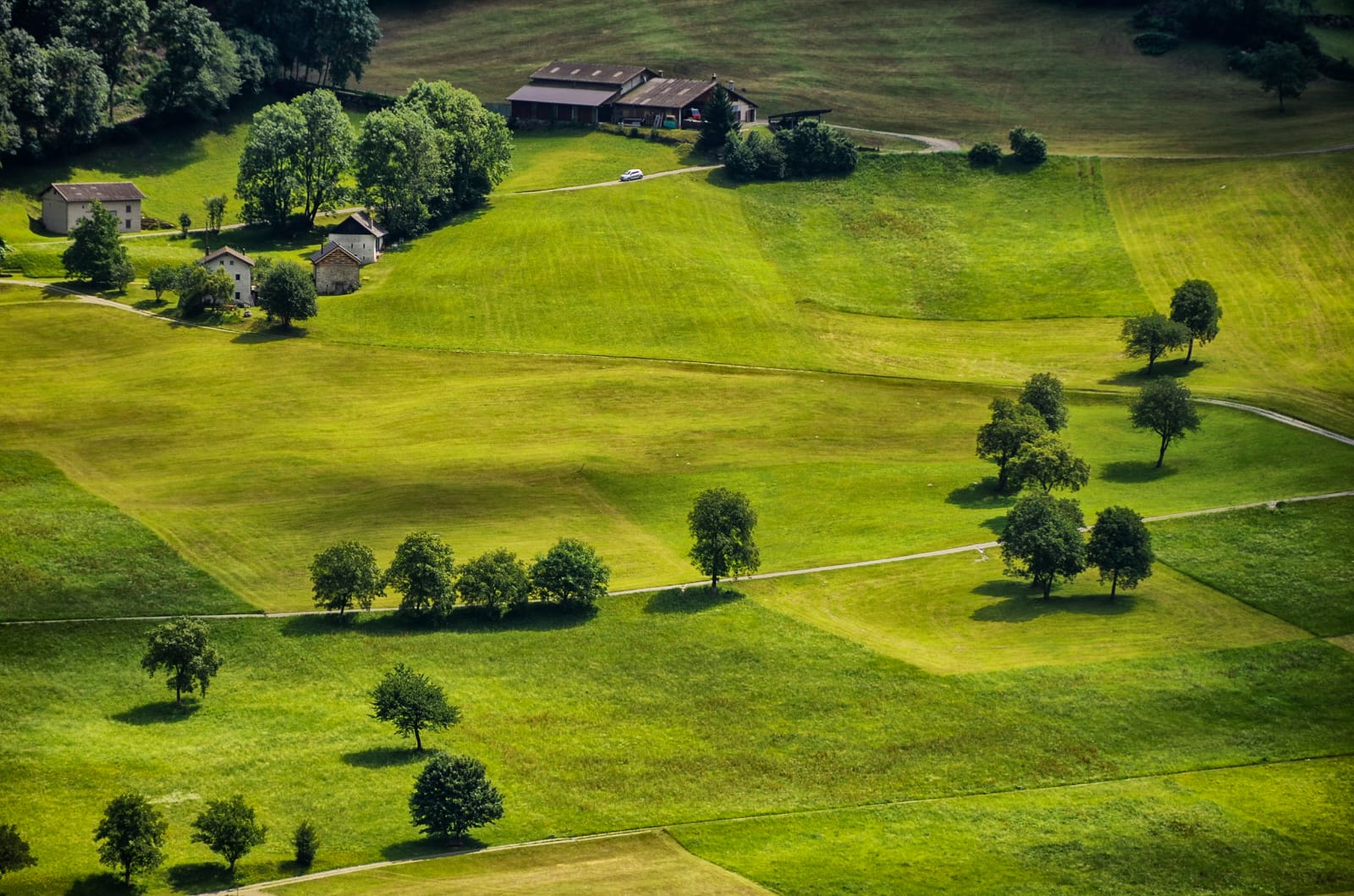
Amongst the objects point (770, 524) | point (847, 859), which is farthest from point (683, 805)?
point (770, 524)

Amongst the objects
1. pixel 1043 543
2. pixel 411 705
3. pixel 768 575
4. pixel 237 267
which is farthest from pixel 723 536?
pixel 237 267

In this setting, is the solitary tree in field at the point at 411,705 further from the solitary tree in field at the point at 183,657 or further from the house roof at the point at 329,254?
the house roof at the point at 329,254

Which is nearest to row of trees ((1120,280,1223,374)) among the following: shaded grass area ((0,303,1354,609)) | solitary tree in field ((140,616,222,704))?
shaded grass area ((0,303,1354,609))

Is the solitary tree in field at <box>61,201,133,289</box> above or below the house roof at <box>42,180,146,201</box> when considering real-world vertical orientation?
below

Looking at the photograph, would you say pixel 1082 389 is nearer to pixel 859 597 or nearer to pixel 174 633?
pixel 859 597

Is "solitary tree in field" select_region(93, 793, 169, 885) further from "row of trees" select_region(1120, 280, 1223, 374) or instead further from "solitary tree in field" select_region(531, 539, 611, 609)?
"row of trees" select_region(1120, 280, 1223, 374)
